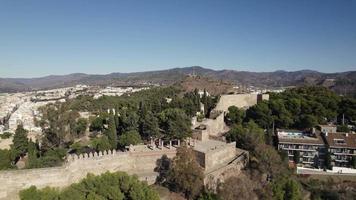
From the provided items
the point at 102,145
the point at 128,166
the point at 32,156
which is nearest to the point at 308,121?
the point at 102,145

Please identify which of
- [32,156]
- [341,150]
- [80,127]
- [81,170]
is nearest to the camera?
[81,170]

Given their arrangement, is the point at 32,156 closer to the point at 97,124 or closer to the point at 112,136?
the point at 112,136

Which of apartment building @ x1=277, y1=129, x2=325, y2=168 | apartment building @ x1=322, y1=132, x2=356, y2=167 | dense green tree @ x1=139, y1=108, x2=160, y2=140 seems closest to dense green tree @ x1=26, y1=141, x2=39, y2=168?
dense green tree @ x1=139, y1=108, x2=160, y2=140

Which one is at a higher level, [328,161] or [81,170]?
[81,170]

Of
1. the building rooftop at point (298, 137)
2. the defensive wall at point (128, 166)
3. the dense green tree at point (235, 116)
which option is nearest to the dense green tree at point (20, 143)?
the defensive wall at point (128, 166)

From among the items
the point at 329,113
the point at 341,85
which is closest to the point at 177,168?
the point at 329,113

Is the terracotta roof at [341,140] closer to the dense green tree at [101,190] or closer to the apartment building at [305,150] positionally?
the apartment building at [305,150]
